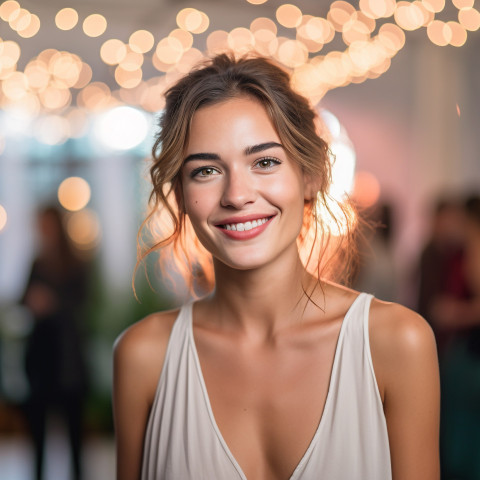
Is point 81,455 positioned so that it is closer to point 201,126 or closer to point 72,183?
point 201,126

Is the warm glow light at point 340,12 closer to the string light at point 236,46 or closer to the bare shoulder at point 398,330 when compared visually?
the string light at point 236,46

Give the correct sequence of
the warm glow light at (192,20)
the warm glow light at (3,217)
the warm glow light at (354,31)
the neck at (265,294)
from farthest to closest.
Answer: the warm glow light at (3,217) → the warm glow light at (192,20) → the warm glow light at (354,31) → the neck at (265,294)

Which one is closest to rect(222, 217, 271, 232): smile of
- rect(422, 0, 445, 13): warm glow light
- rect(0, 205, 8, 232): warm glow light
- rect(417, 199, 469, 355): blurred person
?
rect(417, 199, 469, 355): blurred person

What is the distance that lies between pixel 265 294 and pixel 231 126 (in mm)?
397

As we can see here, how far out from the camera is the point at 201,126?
1362 mm

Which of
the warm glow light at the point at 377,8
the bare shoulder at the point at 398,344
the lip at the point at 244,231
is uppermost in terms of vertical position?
the warm glow light at the point at 377,8

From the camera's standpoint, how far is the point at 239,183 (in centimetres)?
132

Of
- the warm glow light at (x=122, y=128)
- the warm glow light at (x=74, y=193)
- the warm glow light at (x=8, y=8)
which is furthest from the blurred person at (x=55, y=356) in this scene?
the warm glow light at (x=74, y=193)

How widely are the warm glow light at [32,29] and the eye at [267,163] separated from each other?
4.42m

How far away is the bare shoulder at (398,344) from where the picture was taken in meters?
1.30

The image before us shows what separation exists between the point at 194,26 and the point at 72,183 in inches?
109

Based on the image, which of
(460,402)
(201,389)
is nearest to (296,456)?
(201,389)

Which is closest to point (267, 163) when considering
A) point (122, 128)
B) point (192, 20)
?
point (192, 20)

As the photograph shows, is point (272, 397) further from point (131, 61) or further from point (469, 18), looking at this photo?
point (131, 61)
